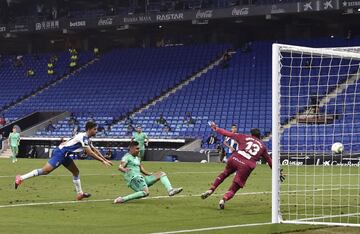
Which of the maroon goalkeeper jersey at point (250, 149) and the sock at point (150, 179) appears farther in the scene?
the sock at point (150, 179)

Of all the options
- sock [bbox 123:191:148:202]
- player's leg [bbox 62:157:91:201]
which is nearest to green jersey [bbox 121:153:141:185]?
sock [bbox 123:191:148:202]

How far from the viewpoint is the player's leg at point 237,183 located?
47.5ft

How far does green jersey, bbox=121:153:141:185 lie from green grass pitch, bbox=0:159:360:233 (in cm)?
59

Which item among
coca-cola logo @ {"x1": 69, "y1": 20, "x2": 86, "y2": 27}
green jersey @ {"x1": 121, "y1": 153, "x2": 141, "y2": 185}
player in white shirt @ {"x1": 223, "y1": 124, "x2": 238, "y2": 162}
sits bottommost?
player in white shirt @ {"x1": 223, "y1": 124, "x2": 238, "y2": 162}

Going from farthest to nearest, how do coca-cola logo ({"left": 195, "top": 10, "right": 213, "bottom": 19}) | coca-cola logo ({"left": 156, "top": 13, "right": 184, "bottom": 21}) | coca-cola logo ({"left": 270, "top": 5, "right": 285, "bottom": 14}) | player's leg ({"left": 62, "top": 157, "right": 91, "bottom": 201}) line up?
coca-cola logo ({"left": 156, "top": 13, "right": 184, "bottom": 21}) < coca-cola logo ({"left": 195, "top": 10, "right": 213, "bottom": 19}) < coca-cola logo ({"left": 270, "top": 5, "right": 285, "bottom": 14}) < player's leg ({"left": 62, "top": 157, "right": 91, "bottom": 201})

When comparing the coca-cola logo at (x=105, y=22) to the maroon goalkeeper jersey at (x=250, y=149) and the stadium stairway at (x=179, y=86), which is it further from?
the maroon goalkeeper jersey at (x=250, y=149)

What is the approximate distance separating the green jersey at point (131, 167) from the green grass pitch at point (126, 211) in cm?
59

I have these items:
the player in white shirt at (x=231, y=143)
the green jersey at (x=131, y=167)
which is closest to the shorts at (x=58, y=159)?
the green jersey at (x=131, y=167)

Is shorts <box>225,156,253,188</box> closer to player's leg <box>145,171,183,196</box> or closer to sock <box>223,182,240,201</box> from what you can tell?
sock <box>223,182,240,201</box>

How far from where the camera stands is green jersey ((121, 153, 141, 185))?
51.2 ft

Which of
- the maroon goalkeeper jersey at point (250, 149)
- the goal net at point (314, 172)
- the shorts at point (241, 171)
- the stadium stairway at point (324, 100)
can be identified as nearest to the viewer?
the goal net at point (314, 172)

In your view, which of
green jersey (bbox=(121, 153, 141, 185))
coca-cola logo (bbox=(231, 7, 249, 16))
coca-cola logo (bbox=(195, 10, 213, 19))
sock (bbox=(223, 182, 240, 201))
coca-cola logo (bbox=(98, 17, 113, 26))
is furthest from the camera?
coca-cola logo (bbox=(98, 17, 113, 26))

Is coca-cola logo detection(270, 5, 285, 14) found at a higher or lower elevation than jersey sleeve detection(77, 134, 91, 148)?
higher

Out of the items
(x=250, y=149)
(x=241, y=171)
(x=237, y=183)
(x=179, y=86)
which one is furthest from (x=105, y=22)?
(x=237, y=183)
